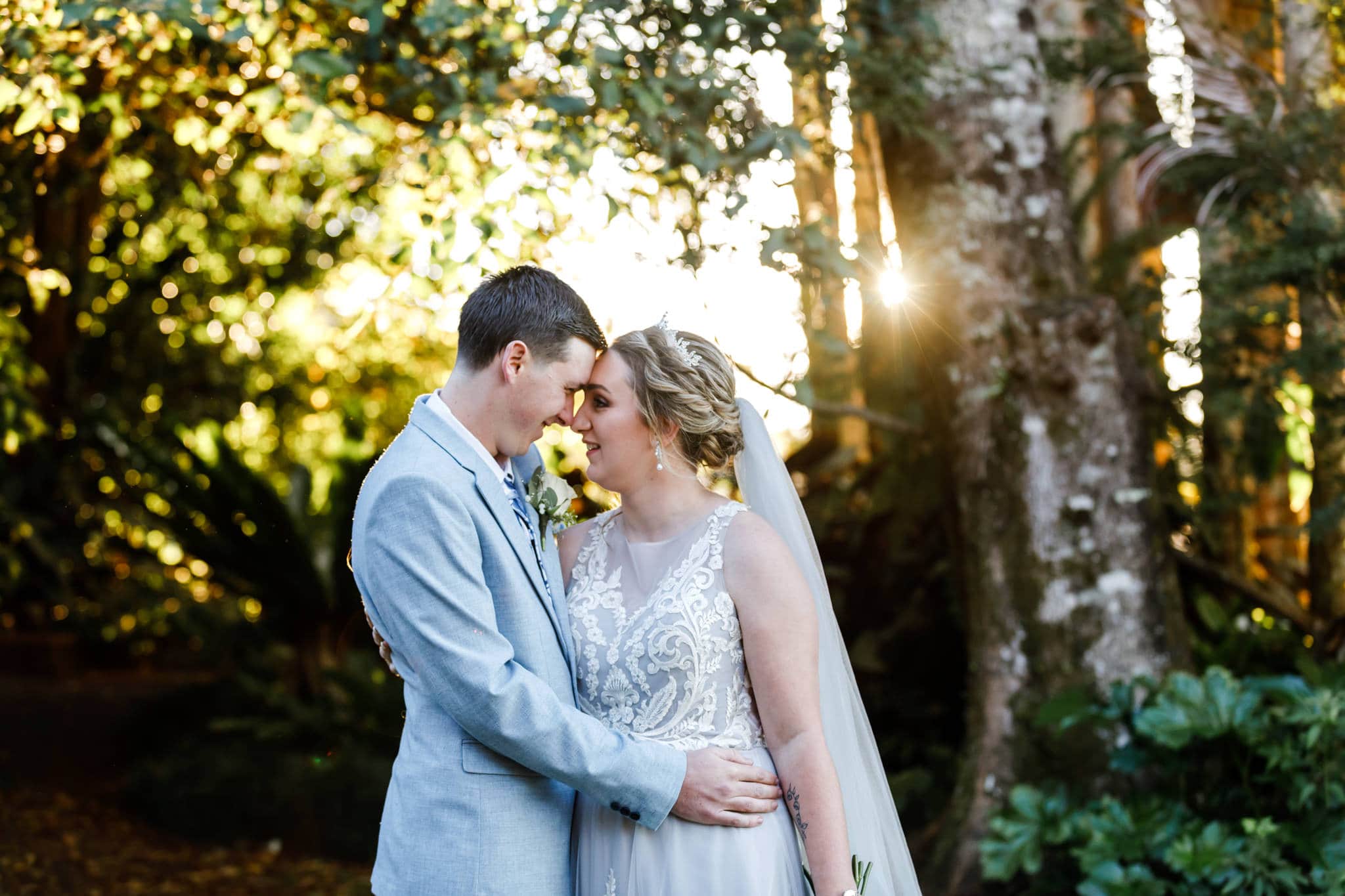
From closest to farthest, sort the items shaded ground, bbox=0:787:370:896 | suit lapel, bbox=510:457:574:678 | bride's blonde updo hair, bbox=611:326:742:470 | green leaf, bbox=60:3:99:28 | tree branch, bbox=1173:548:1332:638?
suit lapel, bbox=510:457:574:678 < bride's blonde updo hair, bbox=611:326:742:470 < green leaf, bbox=60:3:99:28 < tree branch, bbox=1173:548:1332:638 < shaded ground, bbox=0:787:370:896

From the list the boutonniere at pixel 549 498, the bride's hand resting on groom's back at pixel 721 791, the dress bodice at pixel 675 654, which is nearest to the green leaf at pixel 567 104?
→ the boutonniere at pixel 549 498

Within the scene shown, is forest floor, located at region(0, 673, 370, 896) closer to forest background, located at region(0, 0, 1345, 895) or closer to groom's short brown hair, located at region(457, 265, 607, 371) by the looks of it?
forest background, located at region(0, 0, 1345, 895)

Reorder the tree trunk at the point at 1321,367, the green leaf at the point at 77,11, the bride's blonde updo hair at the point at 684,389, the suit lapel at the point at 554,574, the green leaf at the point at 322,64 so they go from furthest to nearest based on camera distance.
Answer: the tree trunk at the point at 1321,367 → the green leaf at the point at 322,64 → the green leaf at the point at 77,11 → the bride's blonde updo hair at the point at 684,389 → the suit lapel at the point at 554,574

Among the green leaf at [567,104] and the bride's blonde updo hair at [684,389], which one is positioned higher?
the green leaf at [567,104]

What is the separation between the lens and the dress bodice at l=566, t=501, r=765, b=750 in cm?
233

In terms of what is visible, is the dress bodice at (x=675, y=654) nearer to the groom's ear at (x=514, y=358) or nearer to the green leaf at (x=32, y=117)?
the groom's ear at (x=514, y=358)

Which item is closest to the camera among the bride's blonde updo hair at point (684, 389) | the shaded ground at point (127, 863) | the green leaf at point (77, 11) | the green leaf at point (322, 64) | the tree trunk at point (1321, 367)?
the bride's blonde updo hair at point (684, 389)

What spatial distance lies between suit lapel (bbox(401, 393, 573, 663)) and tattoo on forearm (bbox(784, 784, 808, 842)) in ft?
1.78

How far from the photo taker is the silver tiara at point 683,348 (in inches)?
99.0

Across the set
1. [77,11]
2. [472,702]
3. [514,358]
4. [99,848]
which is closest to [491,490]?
[514,358]

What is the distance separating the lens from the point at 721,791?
7.39 ft

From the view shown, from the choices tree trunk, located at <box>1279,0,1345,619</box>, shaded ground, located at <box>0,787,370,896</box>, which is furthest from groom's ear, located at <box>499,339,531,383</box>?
shaded ground, located at <box>0,787,370,896</box>

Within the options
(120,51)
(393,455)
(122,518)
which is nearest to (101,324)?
(122,518)

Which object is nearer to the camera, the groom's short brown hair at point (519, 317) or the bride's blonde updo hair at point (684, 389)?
the groom's short brown hair at point (519, 317)
